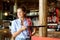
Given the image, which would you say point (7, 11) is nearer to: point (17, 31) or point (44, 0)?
point (44, 0)

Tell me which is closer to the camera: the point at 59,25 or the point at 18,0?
the point at 59,25

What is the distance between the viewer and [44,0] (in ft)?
13.4

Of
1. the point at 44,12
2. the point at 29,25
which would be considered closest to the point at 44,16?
the point at 44,12

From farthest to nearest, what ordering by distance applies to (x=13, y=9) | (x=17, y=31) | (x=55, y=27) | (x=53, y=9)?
1. (x=13, y=9)
2. (x=53, y=9)
3. (x=55, y=27)
4. (x=17, y=31)

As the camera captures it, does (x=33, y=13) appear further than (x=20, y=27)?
Yes

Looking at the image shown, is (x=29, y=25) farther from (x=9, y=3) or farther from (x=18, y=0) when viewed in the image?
(x=18, y=0)

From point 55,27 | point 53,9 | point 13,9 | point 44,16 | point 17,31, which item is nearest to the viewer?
point 17,31

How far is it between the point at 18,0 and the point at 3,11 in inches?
45.3

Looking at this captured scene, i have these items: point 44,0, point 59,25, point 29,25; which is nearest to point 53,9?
point 59,25

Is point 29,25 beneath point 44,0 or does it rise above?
beneath

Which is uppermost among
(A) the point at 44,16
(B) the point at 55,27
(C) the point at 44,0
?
(C) the point at 44,0

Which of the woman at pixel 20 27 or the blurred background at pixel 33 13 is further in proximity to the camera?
the blurred background at pixel 33 13

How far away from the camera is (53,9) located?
298 inches

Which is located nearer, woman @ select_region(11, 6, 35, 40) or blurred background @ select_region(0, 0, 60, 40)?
woman @ select_region(11, 6, 35, 40)
